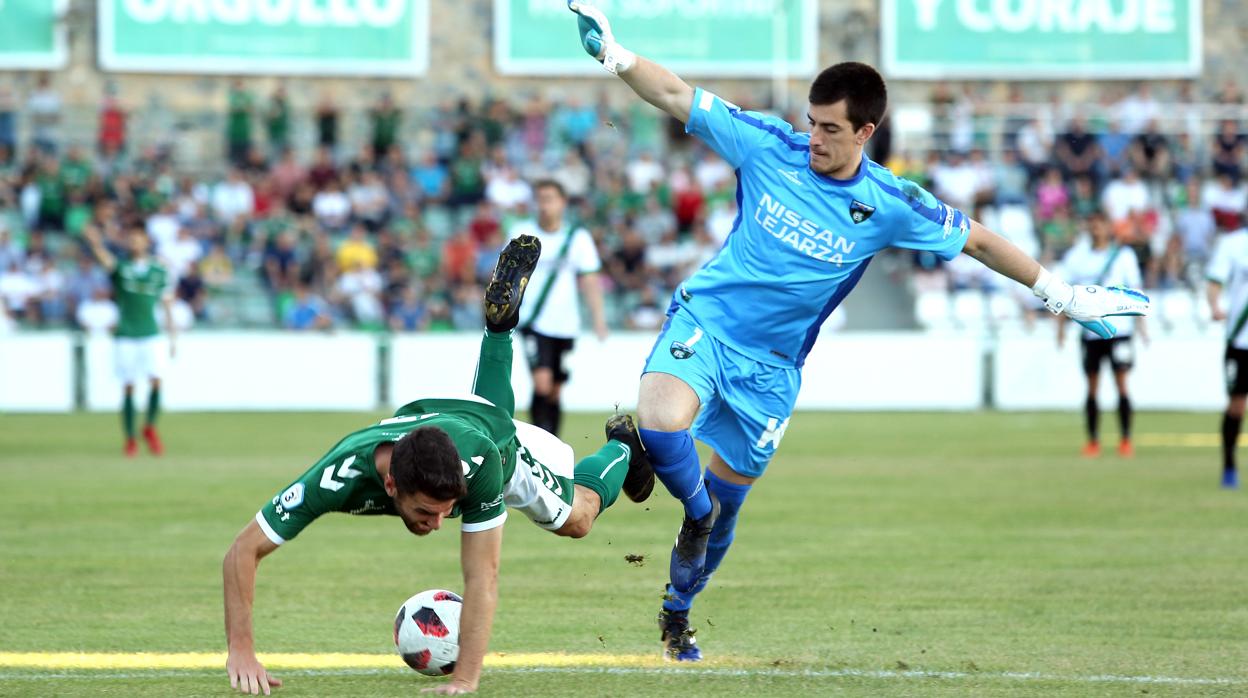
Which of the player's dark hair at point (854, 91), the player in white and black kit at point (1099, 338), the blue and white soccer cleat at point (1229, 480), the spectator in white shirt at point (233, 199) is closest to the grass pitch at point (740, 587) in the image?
the blue and white soccer cleat at point (1229, 480)

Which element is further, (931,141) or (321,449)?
(931,141)

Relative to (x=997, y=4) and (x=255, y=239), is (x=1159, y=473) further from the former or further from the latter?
(x=997, y=4)

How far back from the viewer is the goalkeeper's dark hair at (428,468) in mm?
5906

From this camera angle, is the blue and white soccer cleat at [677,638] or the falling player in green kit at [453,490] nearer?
the falling player in green kit at [453,490]

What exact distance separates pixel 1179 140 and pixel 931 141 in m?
4.48

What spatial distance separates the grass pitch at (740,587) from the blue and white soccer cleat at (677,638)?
11 cm

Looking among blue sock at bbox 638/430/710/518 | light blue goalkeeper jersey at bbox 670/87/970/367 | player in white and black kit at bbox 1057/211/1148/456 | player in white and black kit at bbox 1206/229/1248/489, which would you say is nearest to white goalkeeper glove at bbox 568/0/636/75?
light blue goalkeeper jersey at bbox 670/87/970/367

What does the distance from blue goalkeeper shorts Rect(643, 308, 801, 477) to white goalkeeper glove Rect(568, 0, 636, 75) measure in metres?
1.16

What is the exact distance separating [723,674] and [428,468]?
1.92m

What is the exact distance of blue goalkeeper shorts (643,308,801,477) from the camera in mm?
7523

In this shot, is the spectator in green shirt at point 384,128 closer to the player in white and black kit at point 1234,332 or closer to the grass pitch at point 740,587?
the grass pitch at point 740,587

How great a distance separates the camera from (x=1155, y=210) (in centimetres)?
2905

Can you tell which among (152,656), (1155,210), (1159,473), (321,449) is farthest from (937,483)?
(1155,210)

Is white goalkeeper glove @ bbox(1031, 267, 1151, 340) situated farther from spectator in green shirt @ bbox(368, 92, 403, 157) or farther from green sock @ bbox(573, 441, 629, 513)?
spectator in green shirt @ bbox(368, 92, 403, 157)
